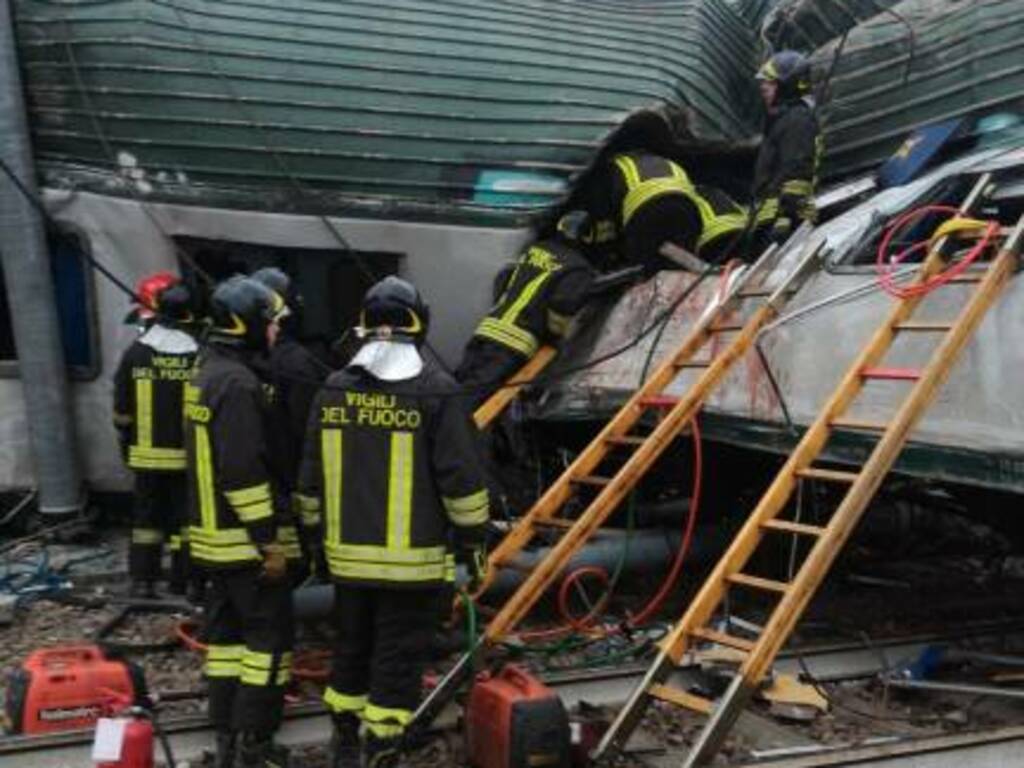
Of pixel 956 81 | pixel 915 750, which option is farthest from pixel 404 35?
pixel 915 750

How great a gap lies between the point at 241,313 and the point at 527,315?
2.72m

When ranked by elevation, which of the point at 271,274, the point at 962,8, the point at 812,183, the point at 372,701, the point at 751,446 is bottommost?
the point at 372,701

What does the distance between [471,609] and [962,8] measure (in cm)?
507

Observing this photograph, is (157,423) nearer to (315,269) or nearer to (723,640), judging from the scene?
(315,269)

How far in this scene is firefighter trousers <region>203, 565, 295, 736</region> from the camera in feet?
14.4

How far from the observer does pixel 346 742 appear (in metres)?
4.38

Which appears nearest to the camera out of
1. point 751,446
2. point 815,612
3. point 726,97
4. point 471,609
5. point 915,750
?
point 915,750

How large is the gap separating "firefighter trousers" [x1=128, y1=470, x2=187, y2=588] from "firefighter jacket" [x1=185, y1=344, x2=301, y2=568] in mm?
2036

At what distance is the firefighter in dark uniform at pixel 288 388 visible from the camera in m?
4.68

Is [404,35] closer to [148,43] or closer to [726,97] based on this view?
[148,43]

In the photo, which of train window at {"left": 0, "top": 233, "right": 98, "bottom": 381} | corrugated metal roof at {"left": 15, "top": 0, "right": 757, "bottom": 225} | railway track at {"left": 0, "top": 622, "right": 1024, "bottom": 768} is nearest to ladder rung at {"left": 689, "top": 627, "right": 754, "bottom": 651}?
railway track at {"left": 0, "top": 622, "right": 1024, "bottom": 768}

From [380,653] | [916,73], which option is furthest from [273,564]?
[916,73]

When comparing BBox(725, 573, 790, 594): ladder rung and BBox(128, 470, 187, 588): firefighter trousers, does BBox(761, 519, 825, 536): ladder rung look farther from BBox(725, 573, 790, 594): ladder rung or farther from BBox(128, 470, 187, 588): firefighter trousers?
BBox(128, 470, 187, 588): firefighter trousers

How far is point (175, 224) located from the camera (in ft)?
24.5
